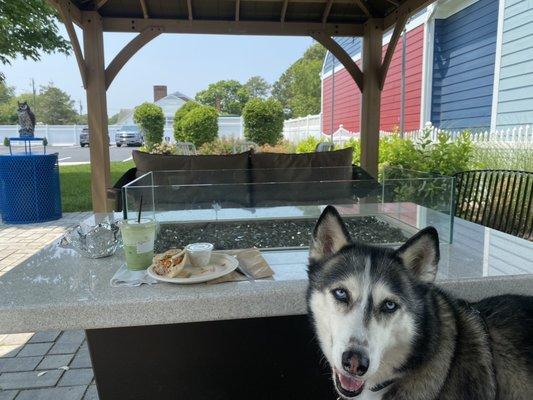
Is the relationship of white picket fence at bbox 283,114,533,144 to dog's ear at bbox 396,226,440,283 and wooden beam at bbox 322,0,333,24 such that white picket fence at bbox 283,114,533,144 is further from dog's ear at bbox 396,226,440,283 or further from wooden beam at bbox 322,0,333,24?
dog's ear at bbox 396,226,440,283

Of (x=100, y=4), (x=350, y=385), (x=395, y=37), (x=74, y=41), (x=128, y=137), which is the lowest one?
(x=350, y=385)

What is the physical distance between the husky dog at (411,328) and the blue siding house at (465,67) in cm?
788

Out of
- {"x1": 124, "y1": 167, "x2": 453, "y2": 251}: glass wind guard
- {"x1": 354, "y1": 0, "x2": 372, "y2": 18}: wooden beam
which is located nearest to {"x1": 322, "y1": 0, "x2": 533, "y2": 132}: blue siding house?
{"x1": 354, "y1": 0, "x2": 372, "y2": 18}: wooden beam

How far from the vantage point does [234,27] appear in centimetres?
656

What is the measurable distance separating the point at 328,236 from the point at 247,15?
5864mm

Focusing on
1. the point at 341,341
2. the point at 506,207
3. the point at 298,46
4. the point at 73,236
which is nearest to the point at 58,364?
the point at 73,236

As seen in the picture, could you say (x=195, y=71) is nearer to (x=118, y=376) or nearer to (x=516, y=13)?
(x=516, y=13)

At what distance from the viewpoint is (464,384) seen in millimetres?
1426

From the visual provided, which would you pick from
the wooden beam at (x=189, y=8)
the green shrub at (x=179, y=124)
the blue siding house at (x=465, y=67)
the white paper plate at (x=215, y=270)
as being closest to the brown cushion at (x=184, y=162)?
the wooden beam at (x=189, y=8)

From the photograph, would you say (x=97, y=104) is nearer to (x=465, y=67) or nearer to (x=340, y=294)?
(x=340, y=294)

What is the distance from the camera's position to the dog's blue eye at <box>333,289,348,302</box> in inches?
55.6

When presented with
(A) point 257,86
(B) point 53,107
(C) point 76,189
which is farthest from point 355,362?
(B) point 53,107

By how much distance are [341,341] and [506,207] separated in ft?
12.4

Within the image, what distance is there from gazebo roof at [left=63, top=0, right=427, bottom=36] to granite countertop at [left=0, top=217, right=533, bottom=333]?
4.94 meters
